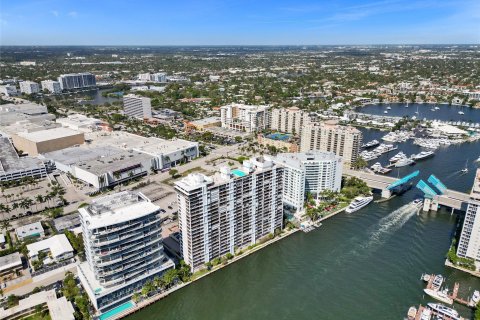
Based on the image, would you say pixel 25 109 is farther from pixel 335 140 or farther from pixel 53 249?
pixel 335 140

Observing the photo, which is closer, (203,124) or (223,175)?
(223,175)

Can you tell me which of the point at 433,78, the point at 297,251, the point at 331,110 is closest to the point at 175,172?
the point at 297,251

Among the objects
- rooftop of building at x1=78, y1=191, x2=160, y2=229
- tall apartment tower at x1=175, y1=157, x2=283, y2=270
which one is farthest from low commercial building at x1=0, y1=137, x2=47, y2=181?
tall apartment tower at x1=175, y1=157, x2=283, y2=270

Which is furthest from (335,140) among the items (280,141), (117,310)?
(117,310)

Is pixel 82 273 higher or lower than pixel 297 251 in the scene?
higher

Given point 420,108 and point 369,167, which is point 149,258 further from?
point 420,108

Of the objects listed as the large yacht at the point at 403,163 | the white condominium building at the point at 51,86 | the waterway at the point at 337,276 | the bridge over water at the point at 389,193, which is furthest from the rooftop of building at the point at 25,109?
the large yacht at the point at 403,163

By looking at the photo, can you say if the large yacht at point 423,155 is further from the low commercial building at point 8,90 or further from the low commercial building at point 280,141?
the low commercial building at point 8,90
